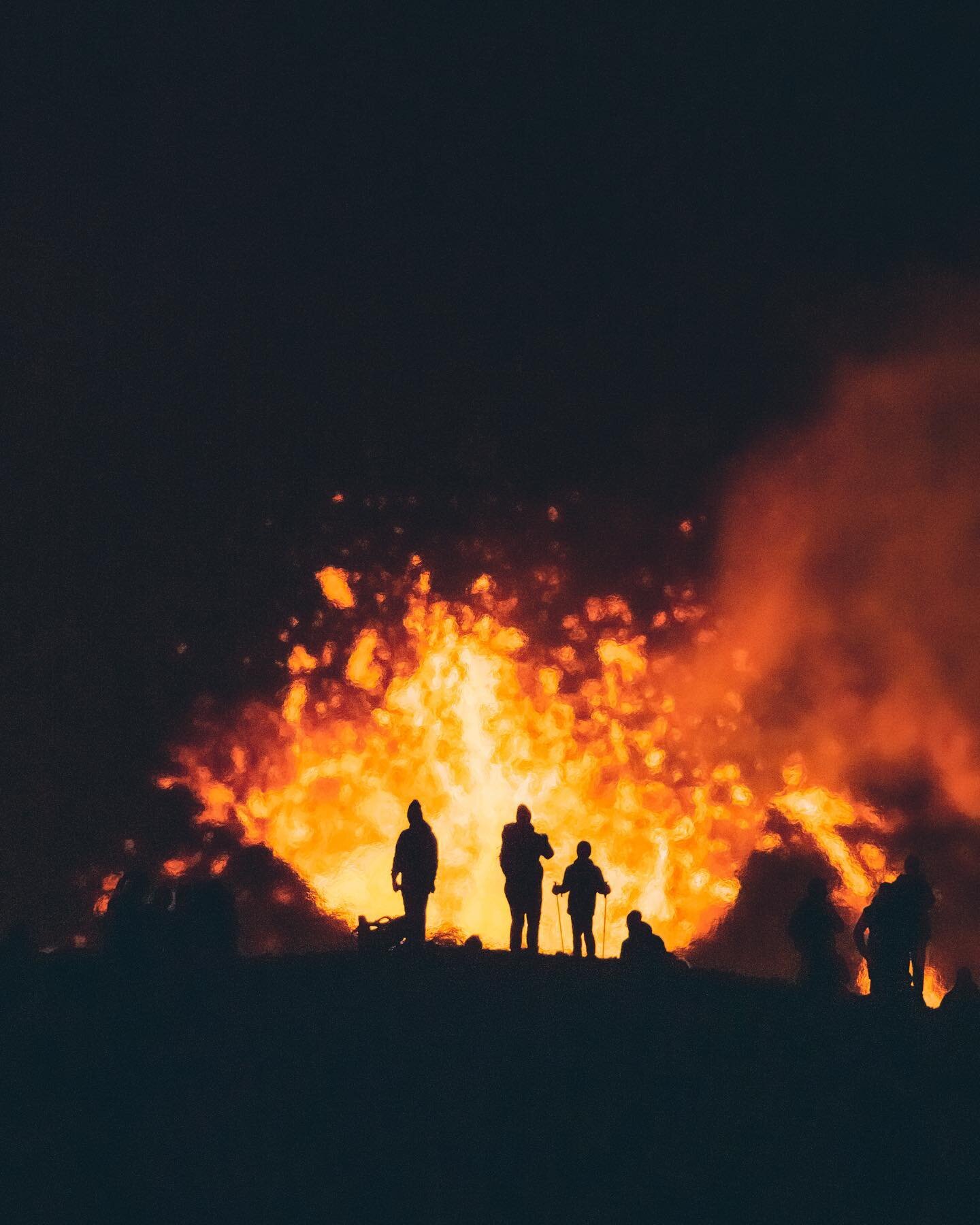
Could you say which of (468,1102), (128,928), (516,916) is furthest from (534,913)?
(128,928)

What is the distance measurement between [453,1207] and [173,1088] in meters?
3.21

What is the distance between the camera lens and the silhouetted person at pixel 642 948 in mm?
19453

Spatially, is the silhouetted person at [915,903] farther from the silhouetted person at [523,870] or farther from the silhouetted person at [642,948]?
the silhouetted person at [523,870]

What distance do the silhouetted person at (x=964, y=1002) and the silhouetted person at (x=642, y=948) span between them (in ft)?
10.4

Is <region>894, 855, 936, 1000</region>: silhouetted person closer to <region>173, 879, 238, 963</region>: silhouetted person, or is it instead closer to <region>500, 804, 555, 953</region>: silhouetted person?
<region>500, 804, 555, 953</region>: silhouetted person

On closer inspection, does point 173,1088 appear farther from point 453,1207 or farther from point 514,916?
point 514,916

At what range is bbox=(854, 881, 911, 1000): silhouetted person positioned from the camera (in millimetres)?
19609

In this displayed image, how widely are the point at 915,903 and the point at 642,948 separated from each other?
10.5 feet

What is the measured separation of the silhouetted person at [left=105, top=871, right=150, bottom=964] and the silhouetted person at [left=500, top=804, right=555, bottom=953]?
486 centimetres

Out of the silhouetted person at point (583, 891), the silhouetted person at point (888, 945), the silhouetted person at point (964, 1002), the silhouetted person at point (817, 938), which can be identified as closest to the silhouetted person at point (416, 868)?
the silhouetted person at point (583, 891)

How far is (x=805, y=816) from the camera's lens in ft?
140

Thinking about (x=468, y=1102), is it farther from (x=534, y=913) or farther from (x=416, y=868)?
(x=534, y=913)

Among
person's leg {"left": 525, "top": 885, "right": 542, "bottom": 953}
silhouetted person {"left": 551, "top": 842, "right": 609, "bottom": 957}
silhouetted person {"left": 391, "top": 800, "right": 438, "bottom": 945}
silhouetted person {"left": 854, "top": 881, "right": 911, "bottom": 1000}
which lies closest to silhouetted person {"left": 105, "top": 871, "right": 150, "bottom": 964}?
silhouetted person {"left": 391, "top": 800, "right": 438, "bottom": 945}

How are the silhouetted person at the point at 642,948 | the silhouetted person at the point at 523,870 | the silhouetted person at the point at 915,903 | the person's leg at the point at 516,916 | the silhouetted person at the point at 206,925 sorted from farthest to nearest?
1. the person's leg at the point at 516,916
2. the silhouetted person at the point at 523,870
3. the silhouetted person at the point at 915,903
4. the silhouetted person at the point at 642,948
5. the silhouetted person at the point at 206,925
